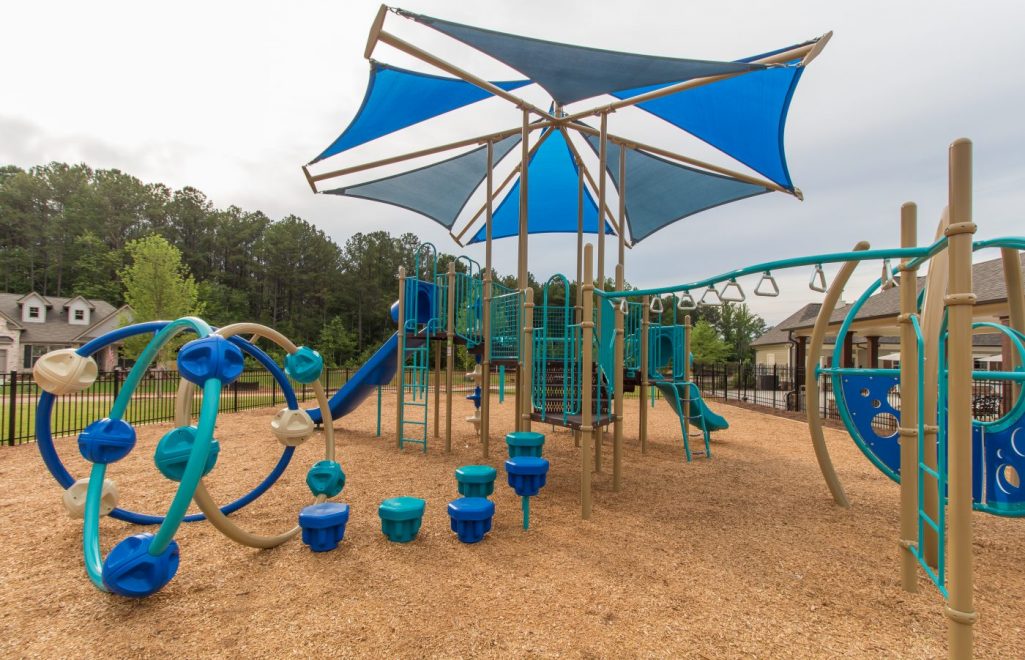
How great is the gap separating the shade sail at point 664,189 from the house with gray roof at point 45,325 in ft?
118

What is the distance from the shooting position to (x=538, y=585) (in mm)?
3238

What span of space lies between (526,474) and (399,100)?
5.14 m

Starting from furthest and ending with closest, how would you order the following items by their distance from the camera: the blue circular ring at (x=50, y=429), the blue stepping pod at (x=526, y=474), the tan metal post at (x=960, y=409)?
1. the blue stepping pod at (x=526, y=474)
2. the blue circular ring at (x=50, y=429)
3. the tan metal post at (x=960, y=409)

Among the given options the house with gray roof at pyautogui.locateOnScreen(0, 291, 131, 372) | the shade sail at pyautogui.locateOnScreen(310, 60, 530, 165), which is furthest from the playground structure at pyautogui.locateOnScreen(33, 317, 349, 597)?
the house with gray roof at pyautogui.locateOnScreen(0, 291, 131, 372)

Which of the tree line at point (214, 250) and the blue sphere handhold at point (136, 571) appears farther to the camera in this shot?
the tree line at point (214, 250)

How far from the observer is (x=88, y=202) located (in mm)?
50219

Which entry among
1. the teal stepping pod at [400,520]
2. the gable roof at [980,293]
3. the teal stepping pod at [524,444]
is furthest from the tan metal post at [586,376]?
the gable roof at [980,293]

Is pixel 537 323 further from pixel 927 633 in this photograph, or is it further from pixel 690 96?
pixel 927 633

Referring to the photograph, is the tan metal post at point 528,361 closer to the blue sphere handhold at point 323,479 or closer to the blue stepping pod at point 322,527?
the blue sphere handhold at point 323,479

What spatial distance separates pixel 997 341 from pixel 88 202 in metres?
76.1

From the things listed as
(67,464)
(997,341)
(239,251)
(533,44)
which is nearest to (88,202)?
(239,251)

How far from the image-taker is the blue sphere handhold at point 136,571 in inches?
109

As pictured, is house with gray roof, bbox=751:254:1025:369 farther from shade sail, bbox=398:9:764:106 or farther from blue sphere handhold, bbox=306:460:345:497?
blue sphere handhold, bbox=306:460:345:497

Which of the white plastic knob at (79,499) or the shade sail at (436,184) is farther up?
the shade sail at (436,184)
